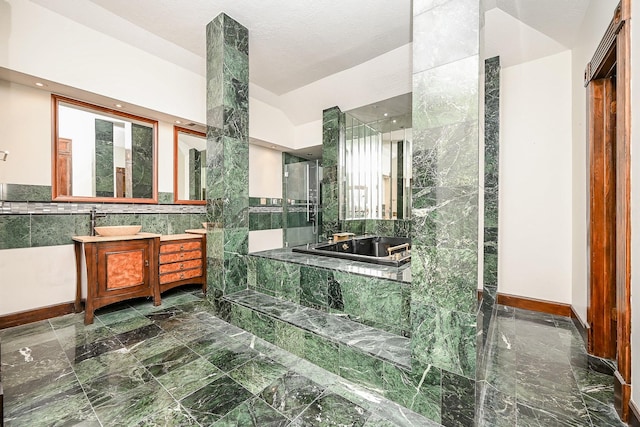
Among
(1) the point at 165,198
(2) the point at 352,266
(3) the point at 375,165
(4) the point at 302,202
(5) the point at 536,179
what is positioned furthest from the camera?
(4) the point at 302,202

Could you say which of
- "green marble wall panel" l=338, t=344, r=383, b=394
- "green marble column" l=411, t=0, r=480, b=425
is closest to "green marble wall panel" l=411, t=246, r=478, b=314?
"green marble column" l=411, t=0, r=480, b=425

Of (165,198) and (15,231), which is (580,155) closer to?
(165,198)

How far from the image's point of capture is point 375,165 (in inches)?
186

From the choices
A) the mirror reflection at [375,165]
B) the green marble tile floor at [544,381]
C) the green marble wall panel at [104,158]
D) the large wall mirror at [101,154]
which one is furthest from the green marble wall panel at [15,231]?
the green marble tile floor at [544,381]

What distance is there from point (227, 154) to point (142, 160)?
5.42ft

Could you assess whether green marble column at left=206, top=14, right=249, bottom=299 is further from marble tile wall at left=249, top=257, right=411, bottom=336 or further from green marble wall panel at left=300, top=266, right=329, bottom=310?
green marble wall panel at left=300, top=266, right=329, bottom=310

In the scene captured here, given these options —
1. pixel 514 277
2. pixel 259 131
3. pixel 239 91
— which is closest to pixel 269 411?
pixel 239 91

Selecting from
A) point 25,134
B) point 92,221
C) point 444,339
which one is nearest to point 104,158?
point 25,134

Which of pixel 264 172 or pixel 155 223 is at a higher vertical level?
pixel 264 172

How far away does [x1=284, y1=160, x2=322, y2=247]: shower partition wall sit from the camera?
5508 millimetres

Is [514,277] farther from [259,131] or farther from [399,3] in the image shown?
[259,131]

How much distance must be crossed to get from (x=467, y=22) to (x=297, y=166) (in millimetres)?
4548

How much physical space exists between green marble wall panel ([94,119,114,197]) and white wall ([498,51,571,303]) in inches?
185

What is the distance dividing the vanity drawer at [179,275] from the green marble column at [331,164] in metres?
2.09
